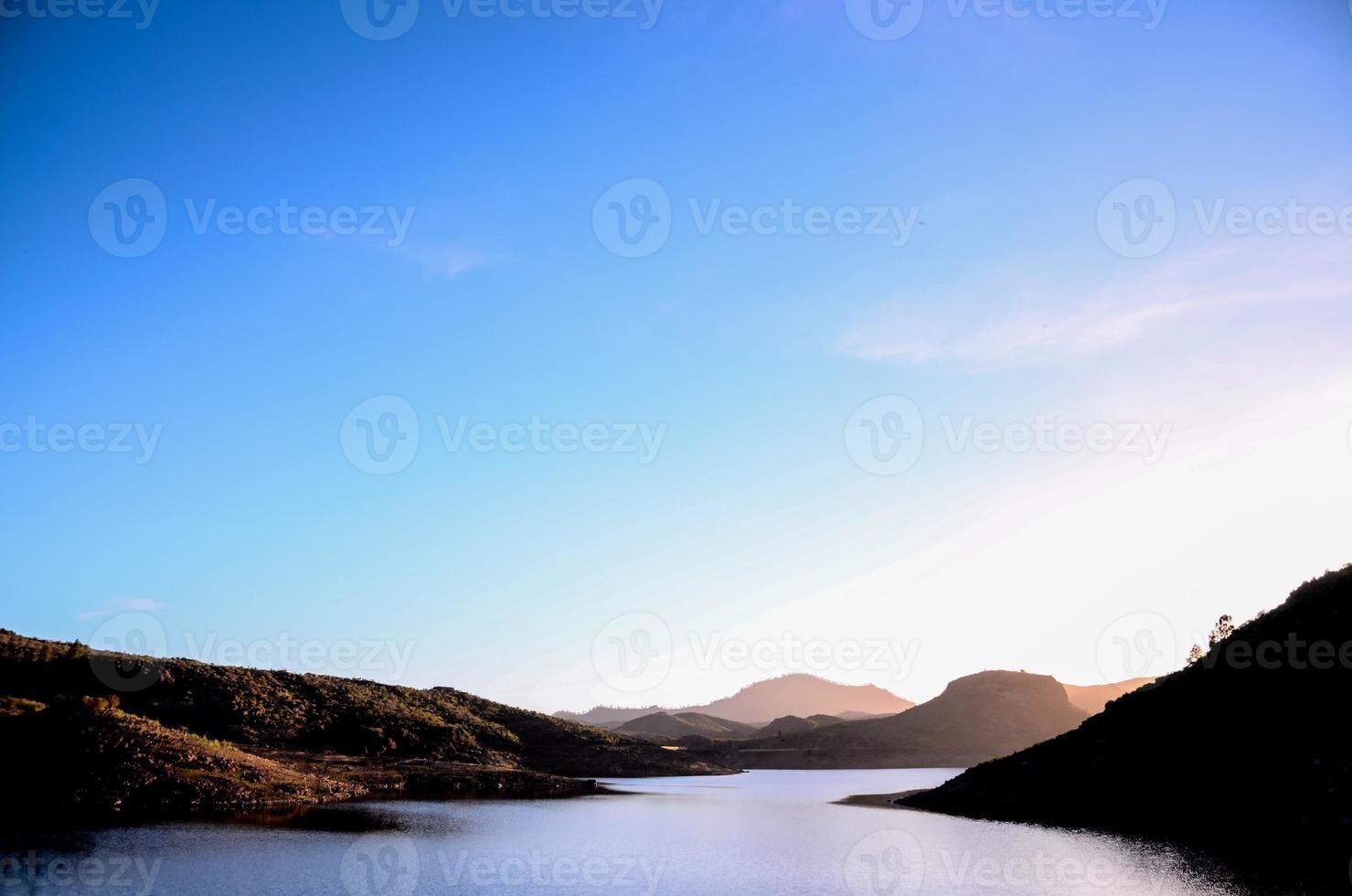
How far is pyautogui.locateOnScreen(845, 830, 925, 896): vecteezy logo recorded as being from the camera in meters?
44.1

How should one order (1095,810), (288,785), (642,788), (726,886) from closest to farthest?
(726,886), (1095,810), (288,785), (642,788)

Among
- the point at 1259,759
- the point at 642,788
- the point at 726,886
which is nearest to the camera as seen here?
the point at 726,886

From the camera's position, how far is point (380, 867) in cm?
4606

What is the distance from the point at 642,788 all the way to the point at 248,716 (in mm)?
55182

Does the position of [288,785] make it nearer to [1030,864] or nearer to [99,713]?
[99,713]

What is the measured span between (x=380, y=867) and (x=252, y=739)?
75124mm

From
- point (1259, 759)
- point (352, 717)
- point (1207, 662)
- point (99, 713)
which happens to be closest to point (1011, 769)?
point (1207, 662)

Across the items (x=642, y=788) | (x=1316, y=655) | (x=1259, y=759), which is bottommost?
(x=642, y=788)

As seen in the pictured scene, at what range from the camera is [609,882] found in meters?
44.2
